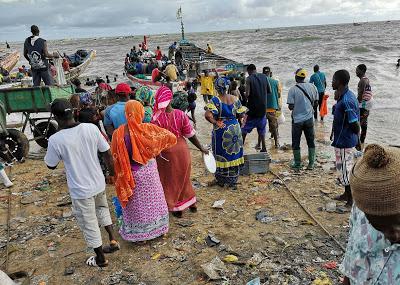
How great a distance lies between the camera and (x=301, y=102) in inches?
238

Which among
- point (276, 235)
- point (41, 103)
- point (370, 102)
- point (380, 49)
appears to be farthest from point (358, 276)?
point (380, 49)

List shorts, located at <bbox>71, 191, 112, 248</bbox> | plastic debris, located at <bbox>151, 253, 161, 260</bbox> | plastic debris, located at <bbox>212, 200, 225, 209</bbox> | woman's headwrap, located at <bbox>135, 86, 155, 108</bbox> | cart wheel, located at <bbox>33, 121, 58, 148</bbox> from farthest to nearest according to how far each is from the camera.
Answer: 1. cart wheel, located at <bbox>33, 121, 58, 148</bbox>
2. plastic debris, located at <bbox>212, 200, 225, 209</bbox>
3. woman's headwrap, located at <bbox>135, 86, 155, 108</bbox>
4. plastic debris, located at <bbox>151, 253, 161, 260</bbox>
5. shorts, located at <bbox>71, 191, 112, 248</bbox>

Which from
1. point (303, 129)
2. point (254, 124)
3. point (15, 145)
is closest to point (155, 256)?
point (303, 129)

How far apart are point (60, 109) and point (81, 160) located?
1.72 ft

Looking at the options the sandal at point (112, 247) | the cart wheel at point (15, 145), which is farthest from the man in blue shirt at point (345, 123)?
the cart wheel at point (15, 145)

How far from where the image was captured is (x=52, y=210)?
5.50 metres

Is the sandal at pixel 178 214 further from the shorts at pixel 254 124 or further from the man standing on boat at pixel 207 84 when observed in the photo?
the man standing on boat at pixel 207 84

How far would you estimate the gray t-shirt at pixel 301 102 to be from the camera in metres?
6.05

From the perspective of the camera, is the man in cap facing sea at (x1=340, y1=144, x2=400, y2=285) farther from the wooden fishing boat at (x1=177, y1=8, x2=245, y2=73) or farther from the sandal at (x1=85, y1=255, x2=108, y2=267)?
the wooden fishing boat at (x1=177, y1=8, x2=245, y2=73)

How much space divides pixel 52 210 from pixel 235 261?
3149 millimetres

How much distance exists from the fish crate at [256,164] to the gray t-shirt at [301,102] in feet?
2.85

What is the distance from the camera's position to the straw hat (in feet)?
4.54

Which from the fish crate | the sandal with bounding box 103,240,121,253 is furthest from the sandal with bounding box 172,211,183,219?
the fish crate

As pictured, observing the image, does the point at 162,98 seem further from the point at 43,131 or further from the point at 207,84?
the point at 207,84
